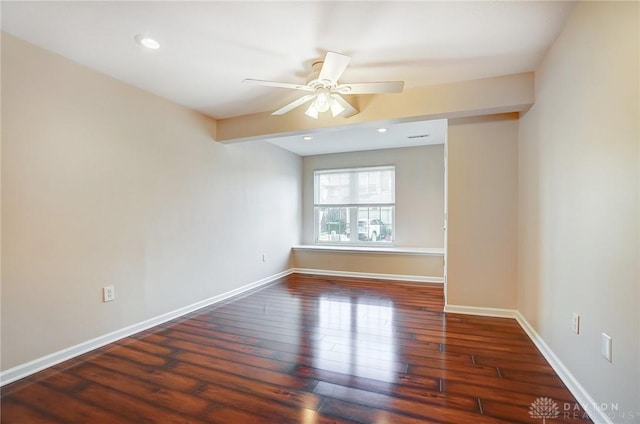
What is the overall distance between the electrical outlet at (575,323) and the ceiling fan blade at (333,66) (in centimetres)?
215

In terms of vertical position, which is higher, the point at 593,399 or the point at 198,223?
the point at 198,223

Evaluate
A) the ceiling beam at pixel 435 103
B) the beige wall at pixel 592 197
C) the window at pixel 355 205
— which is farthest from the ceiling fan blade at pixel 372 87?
the window at pixel 355 205

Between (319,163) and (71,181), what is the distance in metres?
4.22

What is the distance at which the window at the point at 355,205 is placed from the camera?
18.2 ft

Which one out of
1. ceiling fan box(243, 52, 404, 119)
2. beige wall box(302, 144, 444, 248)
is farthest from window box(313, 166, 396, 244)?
ceiling fan box(243, 52, 404, 119)

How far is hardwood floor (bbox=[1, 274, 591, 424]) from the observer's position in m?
1.62

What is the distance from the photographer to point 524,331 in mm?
2727

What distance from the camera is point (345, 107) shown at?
105 inches

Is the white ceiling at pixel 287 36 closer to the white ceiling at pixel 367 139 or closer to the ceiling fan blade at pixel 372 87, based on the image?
the ceiling fan blade at pixel 372 87

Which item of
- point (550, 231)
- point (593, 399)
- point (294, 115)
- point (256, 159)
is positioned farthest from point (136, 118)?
point (593, 399)

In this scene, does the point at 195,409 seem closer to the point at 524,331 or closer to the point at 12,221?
the point at 12,221

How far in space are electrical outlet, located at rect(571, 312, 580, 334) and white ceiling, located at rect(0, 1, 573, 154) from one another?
72.6 inches

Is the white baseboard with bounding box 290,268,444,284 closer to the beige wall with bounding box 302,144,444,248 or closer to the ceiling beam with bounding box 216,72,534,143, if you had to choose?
the beige wall with bounding box 302,144,444,248

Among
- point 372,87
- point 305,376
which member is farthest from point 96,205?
point 372,87
